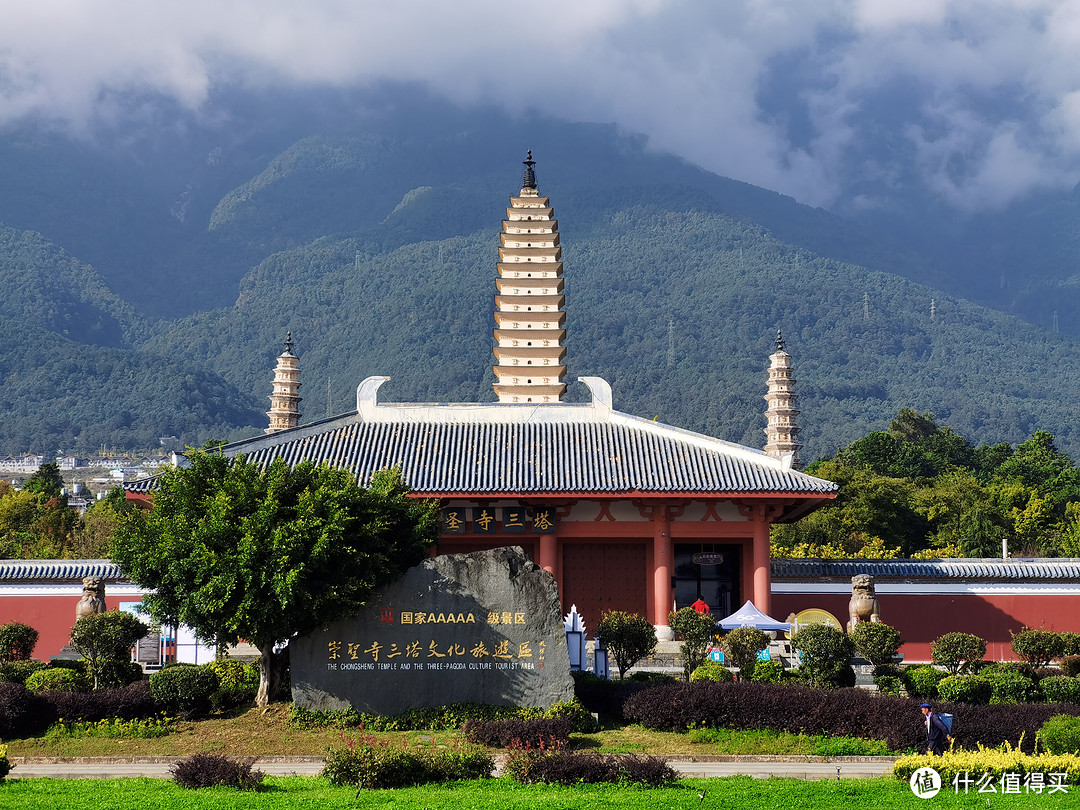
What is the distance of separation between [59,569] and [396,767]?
845 inches

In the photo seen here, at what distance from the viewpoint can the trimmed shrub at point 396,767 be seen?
1448 centimetres

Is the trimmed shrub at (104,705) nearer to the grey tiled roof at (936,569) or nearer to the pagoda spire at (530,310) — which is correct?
the grey tiled roof at (936,569)

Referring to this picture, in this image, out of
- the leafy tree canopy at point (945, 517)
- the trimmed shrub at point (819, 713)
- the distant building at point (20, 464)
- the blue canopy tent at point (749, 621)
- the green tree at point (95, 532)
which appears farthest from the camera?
the distant building at point (20, 464)

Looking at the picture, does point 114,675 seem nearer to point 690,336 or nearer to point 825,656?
point 825,656

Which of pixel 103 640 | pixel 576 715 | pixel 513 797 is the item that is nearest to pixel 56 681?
pixel 103 640

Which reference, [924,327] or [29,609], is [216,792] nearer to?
[29,609]

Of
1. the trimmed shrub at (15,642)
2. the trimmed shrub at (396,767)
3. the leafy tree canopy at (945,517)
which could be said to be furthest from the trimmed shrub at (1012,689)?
the leafy tree canopy at (945,517)

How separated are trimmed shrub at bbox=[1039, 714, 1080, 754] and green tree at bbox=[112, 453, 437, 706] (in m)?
8.72

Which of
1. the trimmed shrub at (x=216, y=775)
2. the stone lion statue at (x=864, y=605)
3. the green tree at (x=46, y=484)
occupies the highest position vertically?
the green tree at (x=46, y=484)

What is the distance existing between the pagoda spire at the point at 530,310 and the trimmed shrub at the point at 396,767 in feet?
82.3

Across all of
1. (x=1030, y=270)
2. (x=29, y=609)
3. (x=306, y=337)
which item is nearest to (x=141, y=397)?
(x=306, y=337)

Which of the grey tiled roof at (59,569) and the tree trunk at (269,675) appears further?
the grey tiled roof at (59,569)

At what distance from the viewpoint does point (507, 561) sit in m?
19.0

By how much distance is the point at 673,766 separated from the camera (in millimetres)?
15867
